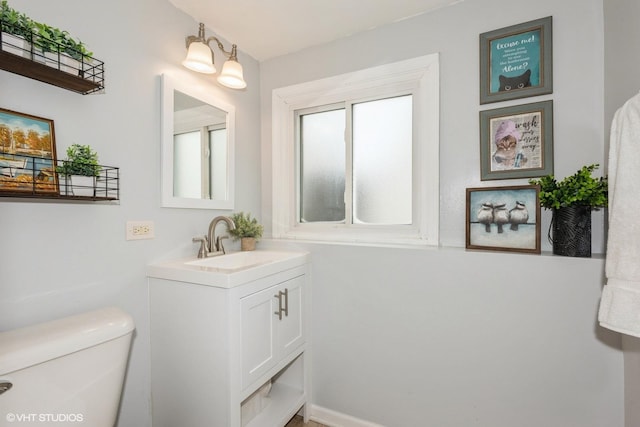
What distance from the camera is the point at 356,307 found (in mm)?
1674

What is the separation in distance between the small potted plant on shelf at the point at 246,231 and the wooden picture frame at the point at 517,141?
138 cm

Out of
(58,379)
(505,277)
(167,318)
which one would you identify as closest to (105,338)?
(58,379)

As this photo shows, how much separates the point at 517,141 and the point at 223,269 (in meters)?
1.57

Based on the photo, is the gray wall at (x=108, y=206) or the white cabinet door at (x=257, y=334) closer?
the gray wall at (x=108, y=206)

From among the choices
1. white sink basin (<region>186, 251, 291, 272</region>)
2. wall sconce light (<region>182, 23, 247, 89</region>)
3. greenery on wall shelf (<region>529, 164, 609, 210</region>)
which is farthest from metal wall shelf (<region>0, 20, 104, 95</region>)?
greenery on wall shelf (<region>529, 164, 609, 210</region>)

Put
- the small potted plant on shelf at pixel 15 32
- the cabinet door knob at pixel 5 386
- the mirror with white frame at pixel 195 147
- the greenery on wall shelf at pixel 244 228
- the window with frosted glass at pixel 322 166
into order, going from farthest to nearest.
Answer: the window with frosted glass at pixel 322 166 → the greenery on wall shelf at pixel 244 228 → the mirror with white frame at pixel 195 147 → the small potted plant on shelf at pixel 15 32 → the cabinet door knob at pixel 5 386

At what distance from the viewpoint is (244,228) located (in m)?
1.91

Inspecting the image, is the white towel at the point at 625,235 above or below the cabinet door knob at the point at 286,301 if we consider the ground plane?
above

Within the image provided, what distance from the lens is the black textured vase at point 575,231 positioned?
1249 millimetres

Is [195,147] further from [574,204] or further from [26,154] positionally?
[574,204]

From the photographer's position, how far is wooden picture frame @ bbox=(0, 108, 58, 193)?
98cm

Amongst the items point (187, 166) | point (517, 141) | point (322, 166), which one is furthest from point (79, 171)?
point (517, 141)

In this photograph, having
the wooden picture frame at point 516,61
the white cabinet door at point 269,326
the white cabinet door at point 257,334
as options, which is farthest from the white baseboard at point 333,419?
the wooden picture frame at point 516,61

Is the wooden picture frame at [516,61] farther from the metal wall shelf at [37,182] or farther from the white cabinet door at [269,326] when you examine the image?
the metal wall shelf at [37,182]
